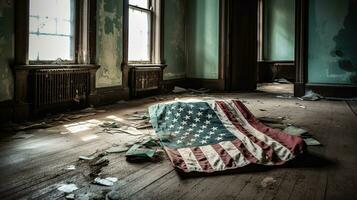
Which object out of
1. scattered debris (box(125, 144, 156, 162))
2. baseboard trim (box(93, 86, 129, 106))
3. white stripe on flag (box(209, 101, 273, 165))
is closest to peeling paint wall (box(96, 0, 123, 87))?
baseboard trim (box(93, 86, 129, 106))

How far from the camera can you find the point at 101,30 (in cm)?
584

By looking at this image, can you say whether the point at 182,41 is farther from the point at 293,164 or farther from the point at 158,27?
the point at 293,164

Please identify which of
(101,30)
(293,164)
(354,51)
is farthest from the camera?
(354,51)

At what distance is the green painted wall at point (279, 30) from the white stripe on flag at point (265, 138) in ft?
31.8

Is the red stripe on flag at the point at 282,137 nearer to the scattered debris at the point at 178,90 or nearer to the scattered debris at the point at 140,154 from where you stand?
the scattered debris at the point at 140,154

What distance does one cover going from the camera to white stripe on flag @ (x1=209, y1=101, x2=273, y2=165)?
8.79 ft

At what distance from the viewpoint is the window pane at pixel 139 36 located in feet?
23.0

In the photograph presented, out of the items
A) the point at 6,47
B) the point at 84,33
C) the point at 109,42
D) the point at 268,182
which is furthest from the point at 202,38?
the point at 268,182

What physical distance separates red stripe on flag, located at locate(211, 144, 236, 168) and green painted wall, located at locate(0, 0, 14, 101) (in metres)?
2.73

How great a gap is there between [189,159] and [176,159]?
100 mm

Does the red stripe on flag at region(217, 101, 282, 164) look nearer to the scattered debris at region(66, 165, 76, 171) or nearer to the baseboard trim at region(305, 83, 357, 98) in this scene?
the scattered debris at region(66, 165, 76, 171)

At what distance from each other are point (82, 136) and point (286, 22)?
1111cm

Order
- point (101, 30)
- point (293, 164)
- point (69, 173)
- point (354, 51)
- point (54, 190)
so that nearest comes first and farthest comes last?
point (54, 190) < point (69, 173) < point (293, 164) < point (101, 30) < point (354, 51)

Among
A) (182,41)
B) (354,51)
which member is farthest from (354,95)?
(182,41)
